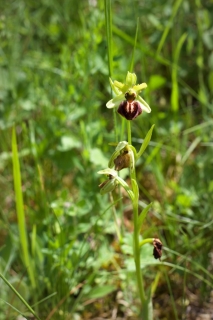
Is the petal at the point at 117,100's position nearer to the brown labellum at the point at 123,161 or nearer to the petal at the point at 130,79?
the petal at the point at 130,79

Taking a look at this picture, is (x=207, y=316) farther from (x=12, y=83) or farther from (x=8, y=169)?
(x=12, y=83)

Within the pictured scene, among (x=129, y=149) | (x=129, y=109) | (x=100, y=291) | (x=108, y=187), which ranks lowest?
(x=100, y=291)

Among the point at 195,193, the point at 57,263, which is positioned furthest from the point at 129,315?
the point at 195,193

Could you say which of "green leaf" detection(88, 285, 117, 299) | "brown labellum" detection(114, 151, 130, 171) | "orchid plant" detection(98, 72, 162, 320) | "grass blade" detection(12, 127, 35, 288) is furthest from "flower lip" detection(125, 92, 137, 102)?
"green leaf" detection(88, 285, 117, 299)

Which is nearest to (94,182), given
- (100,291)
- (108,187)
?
(100,291)

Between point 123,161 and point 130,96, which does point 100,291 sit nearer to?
point 123,161

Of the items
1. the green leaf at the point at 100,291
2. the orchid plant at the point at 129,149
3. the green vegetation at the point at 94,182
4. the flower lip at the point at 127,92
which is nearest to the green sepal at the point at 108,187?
the orchid plant at the point at 129,149

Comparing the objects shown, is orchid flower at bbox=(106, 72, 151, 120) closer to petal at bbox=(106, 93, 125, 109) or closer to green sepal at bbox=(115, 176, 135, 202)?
petal at bbox=(106, 93, 125, 109)
